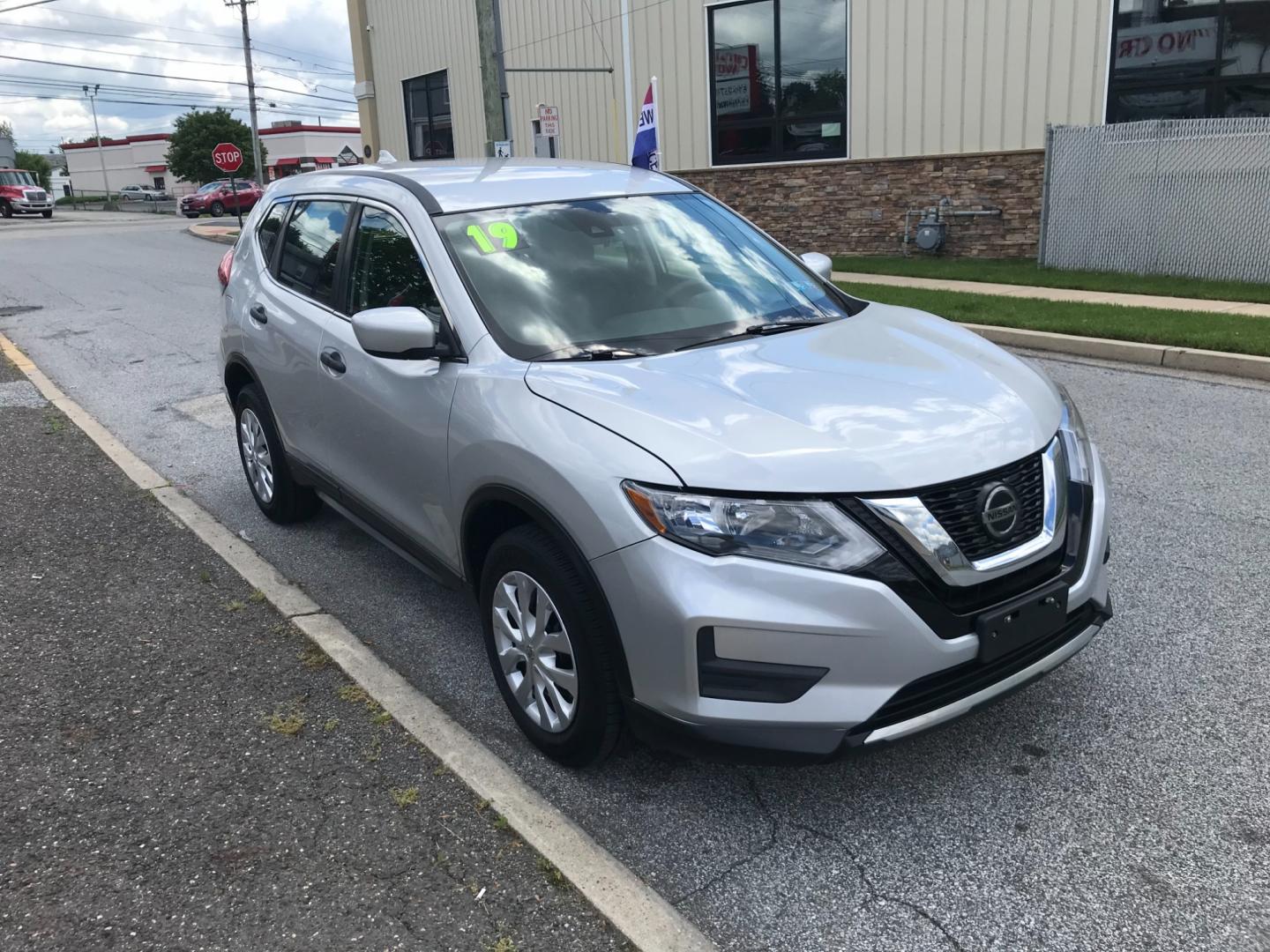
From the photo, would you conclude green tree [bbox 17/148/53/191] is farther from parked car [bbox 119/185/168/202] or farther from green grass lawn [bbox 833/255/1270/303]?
green grass lawn [bbox 833/255/1270/303]

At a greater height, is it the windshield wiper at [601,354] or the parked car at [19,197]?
the parked car at [19,197]

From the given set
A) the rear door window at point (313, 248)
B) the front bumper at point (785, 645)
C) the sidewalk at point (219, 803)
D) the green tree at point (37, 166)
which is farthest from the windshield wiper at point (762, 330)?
the green tree at point (37, 166)

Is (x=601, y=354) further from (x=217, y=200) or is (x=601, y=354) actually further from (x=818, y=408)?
(x=217, y=200)

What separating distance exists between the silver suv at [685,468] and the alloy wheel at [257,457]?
1162 millimetres

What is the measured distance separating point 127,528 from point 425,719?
288 cm

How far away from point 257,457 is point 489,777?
10.1 feet

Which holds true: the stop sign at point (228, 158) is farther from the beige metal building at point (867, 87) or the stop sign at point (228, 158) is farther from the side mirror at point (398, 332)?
the side mirror at point (398, 332)

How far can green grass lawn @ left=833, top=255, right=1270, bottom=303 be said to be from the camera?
11452mm

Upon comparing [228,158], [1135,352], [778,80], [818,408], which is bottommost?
[1135,352]

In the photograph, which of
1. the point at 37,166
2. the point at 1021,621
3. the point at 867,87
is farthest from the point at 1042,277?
the point at 37,166

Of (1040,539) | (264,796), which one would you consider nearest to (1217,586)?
(1040,539)

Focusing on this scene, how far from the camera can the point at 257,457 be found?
220 inches

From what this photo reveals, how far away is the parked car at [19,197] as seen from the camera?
5175 centimetres

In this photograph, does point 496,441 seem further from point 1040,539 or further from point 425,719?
point 1040,539
